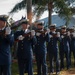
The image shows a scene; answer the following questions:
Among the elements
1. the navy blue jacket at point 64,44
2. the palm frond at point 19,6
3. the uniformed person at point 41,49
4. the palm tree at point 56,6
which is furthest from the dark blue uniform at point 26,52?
the palm frond at point 19,6

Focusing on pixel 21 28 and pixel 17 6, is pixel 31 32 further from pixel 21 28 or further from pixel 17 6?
pixel 17 6

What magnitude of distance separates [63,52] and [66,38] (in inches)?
23.3

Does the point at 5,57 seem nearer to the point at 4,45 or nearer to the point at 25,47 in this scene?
the point at 4,45

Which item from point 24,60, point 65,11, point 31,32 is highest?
point 65,11

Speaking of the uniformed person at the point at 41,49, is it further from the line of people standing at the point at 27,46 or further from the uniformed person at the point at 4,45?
the uniformed person at the point at 4,45

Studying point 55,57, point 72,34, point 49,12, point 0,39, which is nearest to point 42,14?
point 49,12

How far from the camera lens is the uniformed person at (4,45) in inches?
324

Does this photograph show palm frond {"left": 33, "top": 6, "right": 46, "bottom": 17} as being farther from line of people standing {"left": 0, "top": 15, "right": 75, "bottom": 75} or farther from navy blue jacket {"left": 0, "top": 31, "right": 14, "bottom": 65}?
navy blue jacket {"left": 0, "top": 31, "right": 14, "bottom": 65}

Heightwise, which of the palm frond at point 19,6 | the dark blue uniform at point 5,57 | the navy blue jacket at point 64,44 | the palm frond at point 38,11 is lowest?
the dark blue uniform at point 5,57

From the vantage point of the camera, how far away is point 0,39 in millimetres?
8430

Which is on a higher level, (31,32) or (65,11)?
(65,11)

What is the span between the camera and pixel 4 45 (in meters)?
8.51

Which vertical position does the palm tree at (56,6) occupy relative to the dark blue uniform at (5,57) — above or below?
above

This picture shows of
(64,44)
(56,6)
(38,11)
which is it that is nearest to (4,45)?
(64,44)
